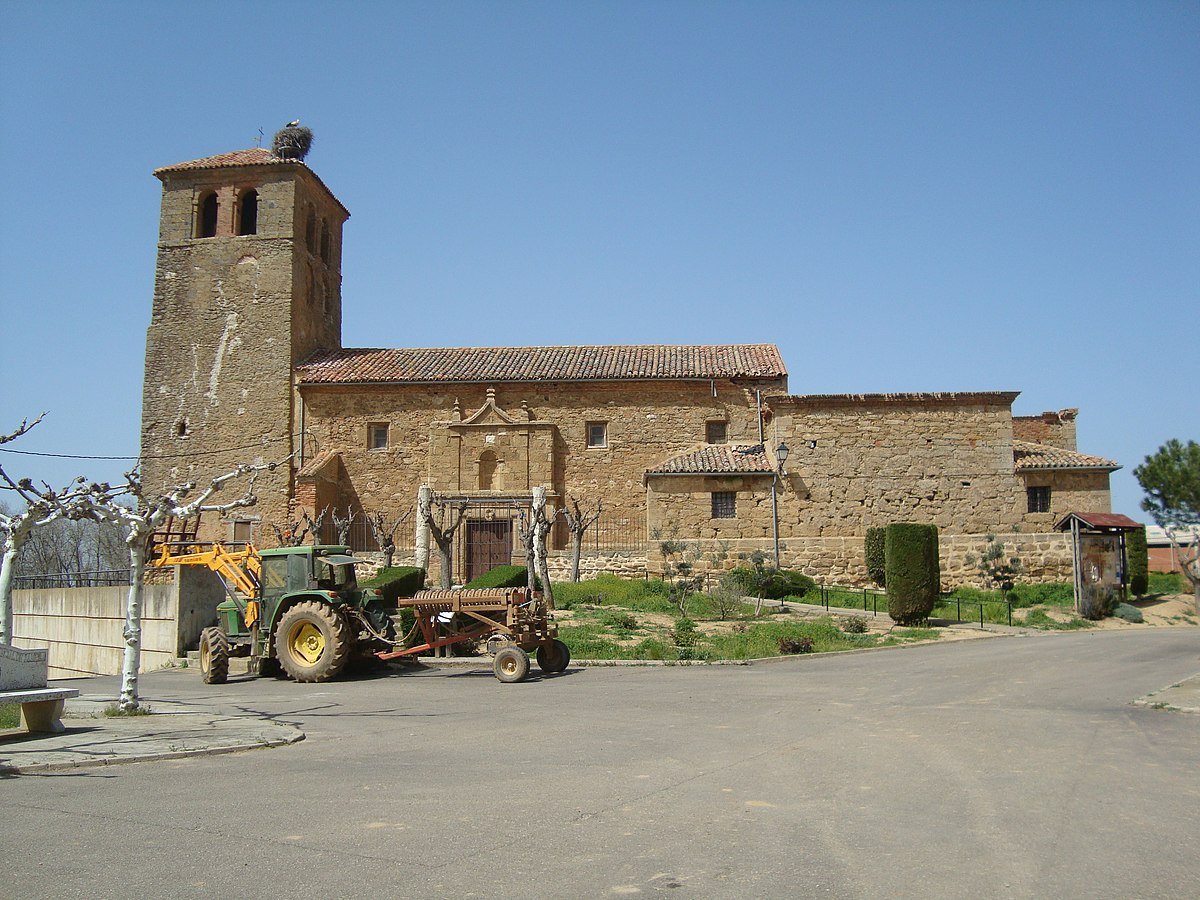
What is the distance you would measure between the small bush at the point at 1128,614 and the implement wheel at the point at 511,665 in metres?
15.6

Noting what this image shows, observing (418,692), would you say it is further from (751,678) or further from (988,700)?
(988,700)

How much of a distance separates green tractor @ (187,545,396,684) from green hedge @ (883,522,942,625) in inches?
435

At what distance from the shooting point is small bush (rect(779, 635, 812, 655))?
655 inches

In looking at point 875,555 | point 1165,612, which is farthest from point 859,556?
point 1165,612

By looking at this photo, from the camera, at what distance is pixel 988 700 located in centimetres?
1155

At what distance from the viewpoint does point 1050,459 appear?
27.4 metres

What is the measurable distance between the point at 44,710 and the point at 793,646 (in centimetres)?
1127

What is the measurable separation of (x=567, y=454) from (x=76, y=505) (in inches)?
820

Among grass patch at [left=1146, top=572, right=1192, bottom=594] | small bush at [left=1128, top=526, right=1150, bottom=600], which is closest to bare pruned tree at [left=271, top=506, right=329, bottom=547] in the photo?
small bush at [left=1128, top=526, right=1150, bottom=600]

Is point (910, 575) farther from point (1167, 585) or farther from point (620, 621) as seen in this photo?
point (1167, 585)

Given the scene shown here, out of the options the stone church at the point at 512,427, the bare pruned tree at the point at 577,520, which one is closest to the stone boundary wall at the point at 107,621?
the stone church at the point at 512,427

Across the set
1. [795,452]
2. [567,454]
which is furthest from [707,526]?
[567,454]

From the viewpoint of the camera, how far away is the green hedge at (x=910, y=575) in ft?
67.7

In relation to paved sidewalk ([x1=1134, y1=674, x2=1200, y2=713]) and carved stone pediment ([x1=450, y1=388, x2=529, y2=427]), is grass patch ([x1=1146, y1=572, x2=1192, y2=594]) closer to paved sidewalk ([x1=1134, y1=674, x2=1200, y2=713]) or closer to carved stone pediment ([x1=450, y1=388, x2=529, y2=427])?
paved sidewalk ([x1=1134, y1=674, x2=1200, y2=713])
